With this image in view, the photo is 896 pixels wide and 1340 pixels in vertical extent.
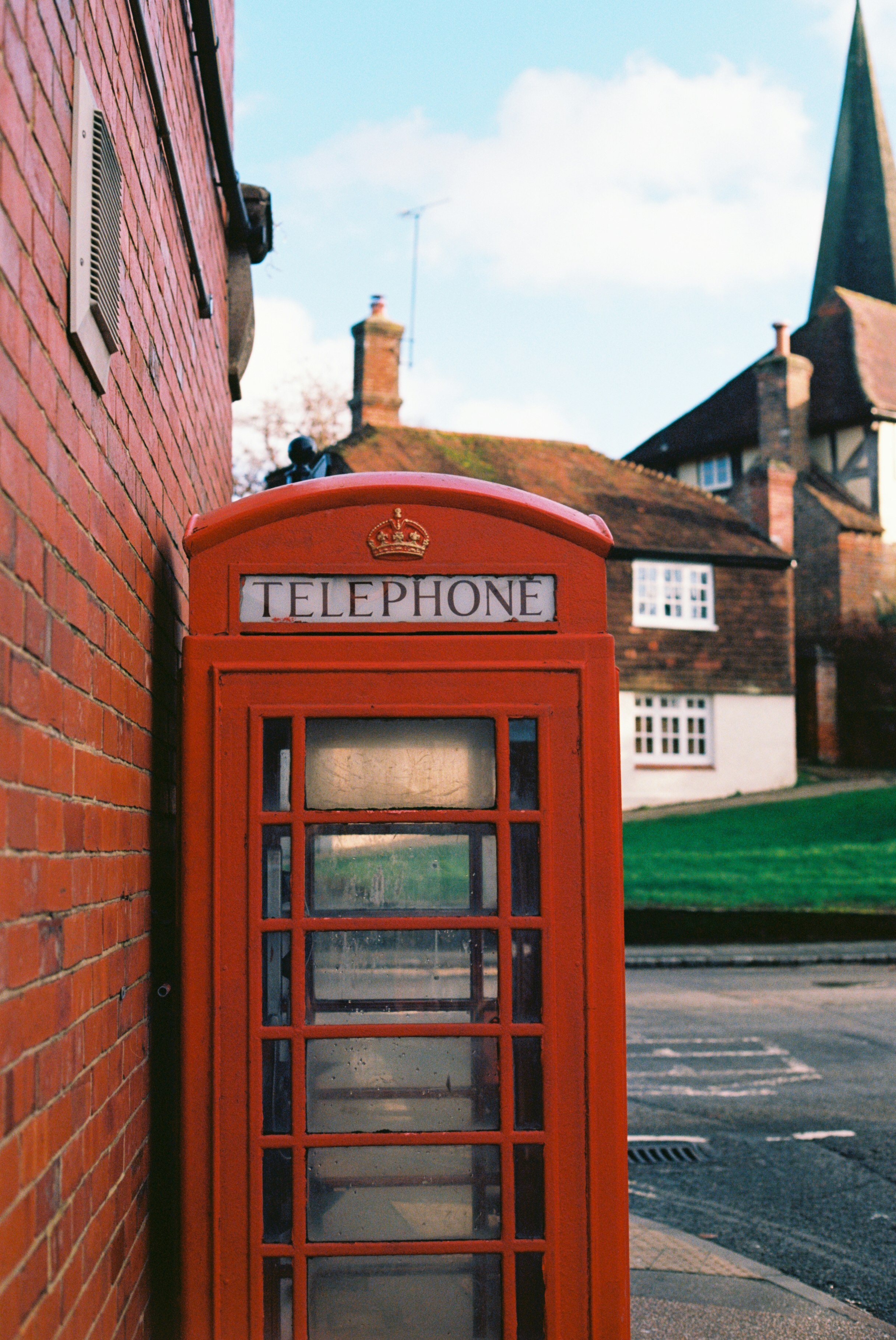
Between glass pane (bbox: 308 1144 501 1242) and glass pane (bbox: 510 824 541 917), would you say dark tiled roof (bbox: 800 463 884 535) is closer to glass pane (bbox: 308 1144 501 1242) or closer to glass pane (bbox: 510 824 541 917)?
glass pane (bbox: 510 824 541 917)

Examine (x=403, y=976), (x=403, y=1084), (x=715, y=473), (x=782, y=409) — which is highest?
(x=782, y=409)

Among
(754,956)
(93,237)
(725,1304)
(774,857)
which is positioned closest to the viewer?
(93,237)

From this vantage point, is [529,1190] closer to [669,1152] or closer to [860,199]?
[669,1152]

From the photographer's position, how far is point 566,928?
9.78ft

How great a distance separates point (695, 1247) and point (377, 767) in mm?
3091

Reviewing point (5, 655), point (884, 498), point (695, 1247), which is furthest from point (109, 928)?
point (884, 498)

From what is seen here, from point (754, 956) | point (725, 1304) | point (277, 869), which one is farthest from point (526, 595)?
point (754, 956)

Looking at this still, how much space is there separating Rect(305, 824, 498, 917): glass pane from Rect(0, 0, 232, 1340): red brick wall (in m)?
0.44

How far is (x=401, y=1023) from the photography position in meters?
3.08

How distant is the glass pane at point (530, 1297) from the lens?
2984 mm

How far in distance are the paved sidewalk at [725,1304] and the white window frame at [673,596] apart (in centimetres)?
2303

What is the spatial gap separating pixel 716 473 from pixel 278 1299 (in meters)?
34.9

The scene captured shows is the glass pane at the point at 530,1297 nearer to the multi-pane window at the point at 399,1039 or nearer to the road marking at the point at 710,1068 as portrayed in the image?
the multi-pane window at the point at 399,1039

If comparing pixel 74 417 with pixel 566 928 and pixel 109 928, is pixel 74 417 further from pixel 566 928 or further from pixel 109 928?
pixel 566 928
